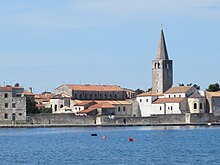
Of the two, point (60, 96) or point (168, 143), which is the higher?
point (60, 96)

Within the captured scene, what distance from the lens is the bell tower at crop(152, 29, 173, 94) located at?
405 ft

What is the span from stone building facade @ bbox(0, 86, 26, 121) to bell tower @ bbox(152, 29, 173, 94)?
80.5ft

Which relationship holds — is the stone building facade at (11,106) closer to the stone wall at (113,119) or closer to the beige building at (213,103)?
the stone wall at (113,119)

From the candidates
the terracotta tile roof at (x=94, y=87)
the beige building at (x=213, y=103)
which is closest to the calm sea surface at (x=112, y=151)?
the beige building at (x=213, y=103)

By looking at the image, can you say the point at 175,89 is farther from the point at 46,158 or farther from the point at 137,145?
the point at 46,158

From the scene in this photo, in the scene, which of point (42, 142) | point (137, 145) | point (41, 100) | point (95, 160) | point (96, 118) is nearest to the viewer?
point (95, 160)

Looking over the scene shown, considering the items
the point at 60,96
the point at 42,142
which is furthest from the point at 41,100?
the point at 42,142

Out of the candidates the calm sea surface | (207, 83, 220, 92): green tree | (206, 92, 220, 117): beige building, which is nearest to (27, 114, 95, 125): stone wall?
(206, 92, 220, 117): beige building

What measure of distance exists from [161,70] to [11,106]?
2749cm

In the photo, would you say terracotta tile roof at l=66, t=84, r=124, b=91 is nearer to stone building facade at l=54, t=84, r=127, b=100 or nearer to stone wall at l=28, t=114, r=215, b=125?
stone building facade at l=54, t=84, r=127, b=100

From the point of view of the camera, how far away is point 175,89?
118m

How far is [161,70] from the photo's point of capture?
123938 millimetres

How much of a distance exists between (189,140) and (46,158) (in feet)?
76.1

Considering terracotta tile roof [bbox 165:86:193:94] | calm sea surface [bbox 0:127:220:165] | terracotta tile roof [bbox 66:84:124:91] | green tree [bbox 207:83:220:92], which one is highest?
green tree [bbox 207:83:220:92]
